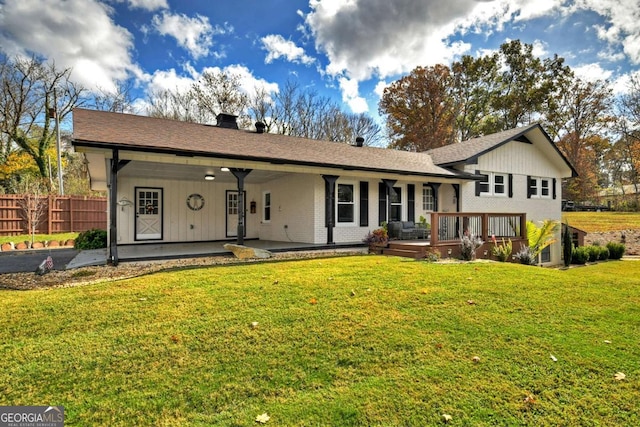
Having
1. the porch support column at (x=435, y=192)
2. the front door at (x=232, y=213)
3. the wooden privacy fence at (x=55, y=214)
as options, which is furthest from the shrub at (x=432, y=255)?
the wooden privacy fence at (x=55, y=214)

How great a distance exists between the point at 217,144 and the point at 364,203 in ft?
18.2

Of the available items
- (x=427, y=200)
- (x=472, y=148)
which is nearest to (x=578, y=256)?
(x=472, y=148)

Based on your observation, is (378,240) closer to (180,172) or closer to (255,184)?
(255,184)

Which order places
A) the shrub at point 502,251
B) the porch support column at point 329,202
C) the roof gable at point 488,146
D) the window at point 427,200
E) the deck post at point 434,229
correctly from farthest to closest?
the roof gable at point 488,146
the window at point 427,200
the porch support column at point 329,202
the shrub at point 502,251
the deck post at point 434,229

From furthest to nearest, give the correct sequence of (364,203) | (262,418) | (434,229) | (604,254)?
(604,254) < (364,203) < (434,229) < (262,418)

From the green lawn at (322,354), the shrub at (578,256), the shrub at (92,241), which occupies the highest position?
the shrub at (92,241)

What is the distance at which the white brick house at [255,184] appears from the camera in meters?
9.23

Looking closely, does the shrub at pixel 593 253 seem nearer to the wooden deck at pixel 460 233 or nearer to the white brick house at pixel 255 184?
the white brick house at pixel 255 184

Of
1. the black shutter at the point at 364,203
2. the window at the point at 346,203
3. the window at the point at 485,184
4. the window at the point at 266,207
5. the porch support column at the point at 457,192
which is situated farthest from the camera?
the window at the point at 485,184

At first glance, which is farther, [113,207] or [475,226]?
Result: [475,226]

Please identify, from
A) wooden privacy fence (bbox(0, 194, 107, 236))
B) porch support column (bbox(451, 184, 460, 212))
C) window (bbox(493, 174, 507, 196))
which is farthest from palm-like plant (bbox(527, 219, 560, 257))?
wooden privacy fence (bbox(0, 194, 107, 236))

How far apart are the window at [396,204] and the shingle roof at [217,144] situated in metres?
0.97

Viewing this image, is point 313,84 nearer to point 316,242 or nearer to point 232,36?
point 232,36

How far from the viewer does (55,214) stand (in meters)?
17.2
